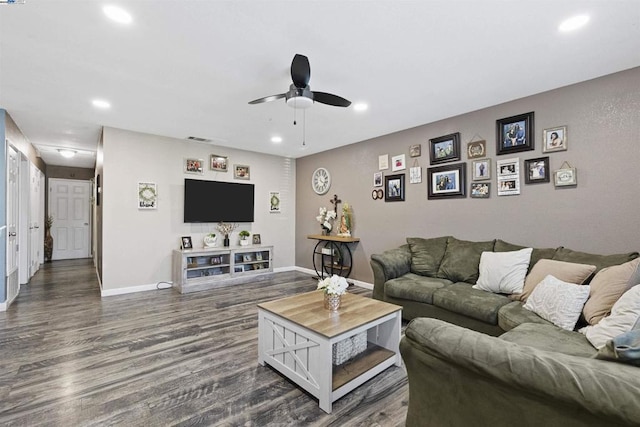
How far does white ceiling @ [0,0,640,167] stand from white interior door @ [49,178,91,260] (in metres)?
4.88

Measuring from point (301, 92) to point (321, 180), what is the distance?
343cm

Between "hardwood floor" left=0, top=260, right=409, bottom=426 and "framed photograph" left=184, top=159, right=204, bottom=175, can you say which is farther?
"framed photograph" left=184, top=159, right=204, bottom=175

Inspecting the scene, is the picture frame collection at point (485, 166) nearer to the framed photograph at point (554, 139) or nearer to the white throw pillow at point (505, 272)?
the framed photograph at point (554, 139)

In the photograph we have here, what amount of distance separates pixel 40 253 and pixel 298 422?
7914 mm

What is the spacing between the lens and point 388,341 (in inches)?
98.8

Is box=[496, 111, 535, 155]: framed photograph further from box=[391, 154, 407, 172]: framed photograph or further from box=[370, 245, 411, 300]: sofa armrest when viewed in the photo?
box=[370, 245, 411, 300]: sofa armrest

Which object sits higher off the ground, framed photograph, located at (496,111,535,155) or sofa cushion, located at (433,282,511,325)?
framed photograph, located at (496,111,535,155)

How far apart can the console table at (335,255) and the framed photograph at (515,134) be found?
252cm

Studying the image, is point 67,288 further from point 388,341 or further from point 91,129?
point 388,341

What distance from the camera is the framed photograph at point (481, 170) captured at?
3.55 meters

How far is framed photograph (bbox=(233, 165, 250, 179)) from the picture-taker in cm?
578

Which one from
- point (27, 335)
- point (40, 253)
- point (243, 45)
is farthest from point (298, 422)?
point (40, 253)

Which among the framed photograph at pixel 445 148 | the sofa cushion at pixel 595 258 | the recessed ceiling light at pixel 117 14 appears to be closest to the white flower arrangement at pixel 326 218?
the framed photograph at pixel 445 148

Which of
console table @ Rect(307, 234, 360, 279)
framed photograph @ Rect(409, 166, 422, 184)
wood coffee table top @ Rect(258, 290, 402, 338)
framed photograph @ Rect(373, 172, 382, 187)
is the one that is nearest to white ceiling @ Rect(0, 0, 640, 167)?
framed photograph @ Rect(409, 166, 422, 184)
